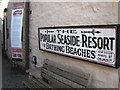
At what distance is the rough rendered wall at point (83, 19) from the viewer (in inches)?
111

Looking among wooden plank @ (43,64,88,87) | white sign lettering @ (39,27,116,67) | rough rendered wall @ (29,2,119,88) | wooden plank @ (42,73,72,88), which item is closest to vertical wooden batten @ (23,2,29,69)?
rough rendered wall @ (29,2,119,88)

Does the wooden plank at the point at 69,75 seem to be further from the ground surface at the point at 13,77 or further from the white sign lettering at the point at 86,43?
the ground surface at the point at 13,77

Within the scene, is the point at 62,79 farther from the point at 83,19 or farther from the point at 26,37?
the point at 26,37

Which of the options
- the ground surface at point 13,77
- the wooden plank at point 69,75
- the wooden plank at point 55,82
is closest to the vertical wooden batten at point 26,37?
the ground surface at point 13,77

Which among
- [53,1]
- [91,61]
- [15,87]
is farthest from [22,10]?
[91,61]

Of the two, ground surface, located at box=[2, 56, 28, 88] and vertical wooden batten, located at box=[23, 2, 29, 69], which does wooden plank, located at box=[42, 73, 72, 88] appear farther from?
vertical wooden batten, located at box=[23, 2, 29, 69]

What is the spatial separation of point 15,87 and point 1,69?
2.12 m

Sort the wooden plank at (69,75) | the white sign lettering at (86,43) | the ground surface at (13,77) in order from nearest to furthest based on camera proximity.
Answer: the white sign lettering at (86,43) < the wooden plank at (69,75) < the ground surface at (13,77)

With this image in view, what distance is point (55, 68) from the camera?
12.1 feet

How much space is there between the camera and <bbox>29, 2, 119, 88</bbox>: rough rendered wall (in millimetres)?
2811

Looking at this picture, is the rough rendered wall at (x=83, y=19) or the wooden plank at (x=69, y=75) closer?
the rough rendered wall at (x=83, y=19)

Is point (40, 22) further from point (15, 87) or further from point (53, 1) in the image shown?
point (15, 87)

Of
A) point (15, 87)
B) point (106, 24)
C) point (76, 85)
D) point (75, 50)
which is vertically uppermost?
point (106, 24)

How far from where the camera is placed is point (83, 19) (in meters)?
3.38
